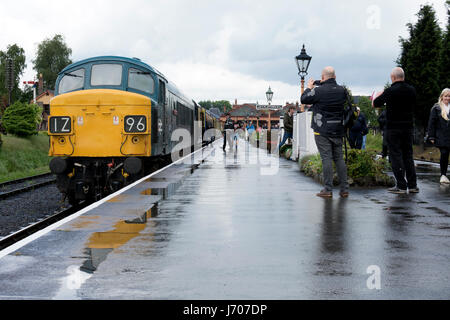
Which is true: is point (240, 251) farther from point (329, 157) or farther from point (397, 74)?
point (397, 74)

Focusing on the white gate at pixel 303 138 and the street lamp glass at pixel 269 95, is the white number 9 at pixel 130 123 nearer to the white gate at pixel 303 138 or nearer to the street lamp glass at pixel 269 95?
the white gate at pixel 303 138

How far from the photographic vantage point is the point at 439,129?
472 inches

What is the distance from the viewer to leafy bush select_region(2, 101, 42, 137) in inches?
1467

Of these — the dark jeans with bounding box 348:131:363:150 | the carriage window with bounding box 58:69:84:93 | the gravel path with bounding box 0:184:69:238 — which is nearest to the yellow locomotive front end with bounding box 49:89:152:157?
the carriage window with bounding box 58:69:84:93

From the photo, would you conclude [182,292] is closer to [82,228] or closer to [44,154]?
[82,228]

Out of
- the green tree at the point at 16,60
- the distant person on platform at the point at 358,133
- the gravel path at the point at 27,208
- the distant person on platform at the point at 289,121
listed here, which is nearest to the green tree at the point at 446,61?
the distant person on platform at the point at 289,121

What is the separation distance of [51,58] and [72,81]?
8561 cm

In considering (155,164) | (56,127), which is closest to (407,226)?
(56,127)

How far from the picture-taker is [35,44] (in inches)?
3703

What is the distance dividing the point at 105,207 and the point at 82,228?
1.69 m

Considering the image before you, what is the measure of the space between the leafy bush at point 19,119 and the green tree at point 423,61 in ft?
82.6

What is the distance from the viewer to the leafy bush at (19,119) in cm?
3725

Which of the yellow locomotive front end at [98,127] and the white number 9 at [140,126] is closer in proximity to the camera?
the white number 9 at [140,126]

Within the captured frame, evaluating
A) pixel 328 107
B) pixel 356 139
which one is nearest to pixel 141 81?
pixel 328 107
